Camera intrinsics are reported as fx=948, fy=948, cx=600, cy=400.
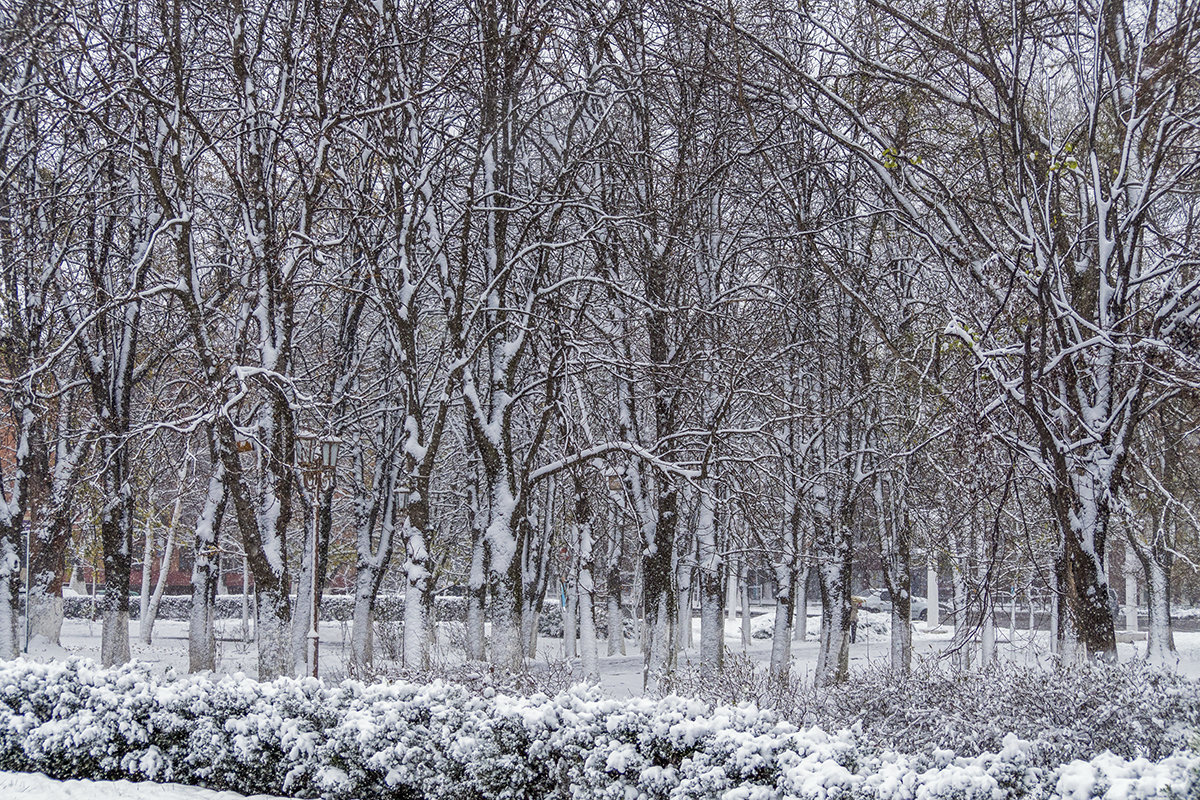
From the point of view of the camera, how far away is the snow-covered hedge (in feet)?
19.1

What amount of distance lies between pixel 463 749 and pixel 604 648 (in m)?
27.5

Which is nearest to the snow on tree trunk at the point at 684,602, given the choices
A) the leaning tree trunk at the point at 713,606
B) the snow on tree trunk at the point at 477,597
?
the leaning tree trunk at the point at 713,606

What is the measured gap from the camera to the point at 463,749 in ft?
25.7

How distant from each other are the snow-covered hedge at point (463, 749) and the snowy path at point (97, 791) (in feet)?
0.52

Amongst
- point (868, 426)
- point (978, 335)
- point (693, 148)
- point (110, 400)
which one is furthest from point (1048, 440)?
point (110, 400)

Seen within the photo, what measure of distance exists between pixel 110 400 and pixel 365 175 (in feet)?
21.1

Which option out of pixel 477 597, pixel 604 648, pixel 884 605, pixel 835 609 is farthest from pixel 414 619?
pixel 884 605

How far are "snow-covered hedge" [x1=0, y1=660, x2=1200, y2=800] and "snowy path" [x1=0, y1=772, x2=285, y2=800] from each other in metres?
0.16

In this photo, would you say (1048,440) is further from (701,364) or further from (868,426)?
(868,426)

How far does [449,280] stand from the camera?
14.3 meters

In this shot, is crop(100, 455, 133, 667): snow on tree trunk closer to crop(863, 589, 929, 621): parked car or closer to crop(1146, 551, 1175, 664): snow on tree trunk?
crop(1146, 551, 1175, 664): snow on tree trunk

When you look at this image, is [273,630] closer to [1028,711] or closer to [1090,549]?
[1028,711]

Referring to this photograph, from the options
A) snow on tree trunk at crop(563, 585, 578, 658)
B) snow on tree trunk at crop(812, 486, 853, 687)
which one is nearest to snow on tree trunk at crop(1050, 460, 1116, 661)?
snow on tree trunk at crop(812, 486, 853, 687)

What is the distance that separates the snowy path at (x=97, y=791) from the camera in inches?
344
